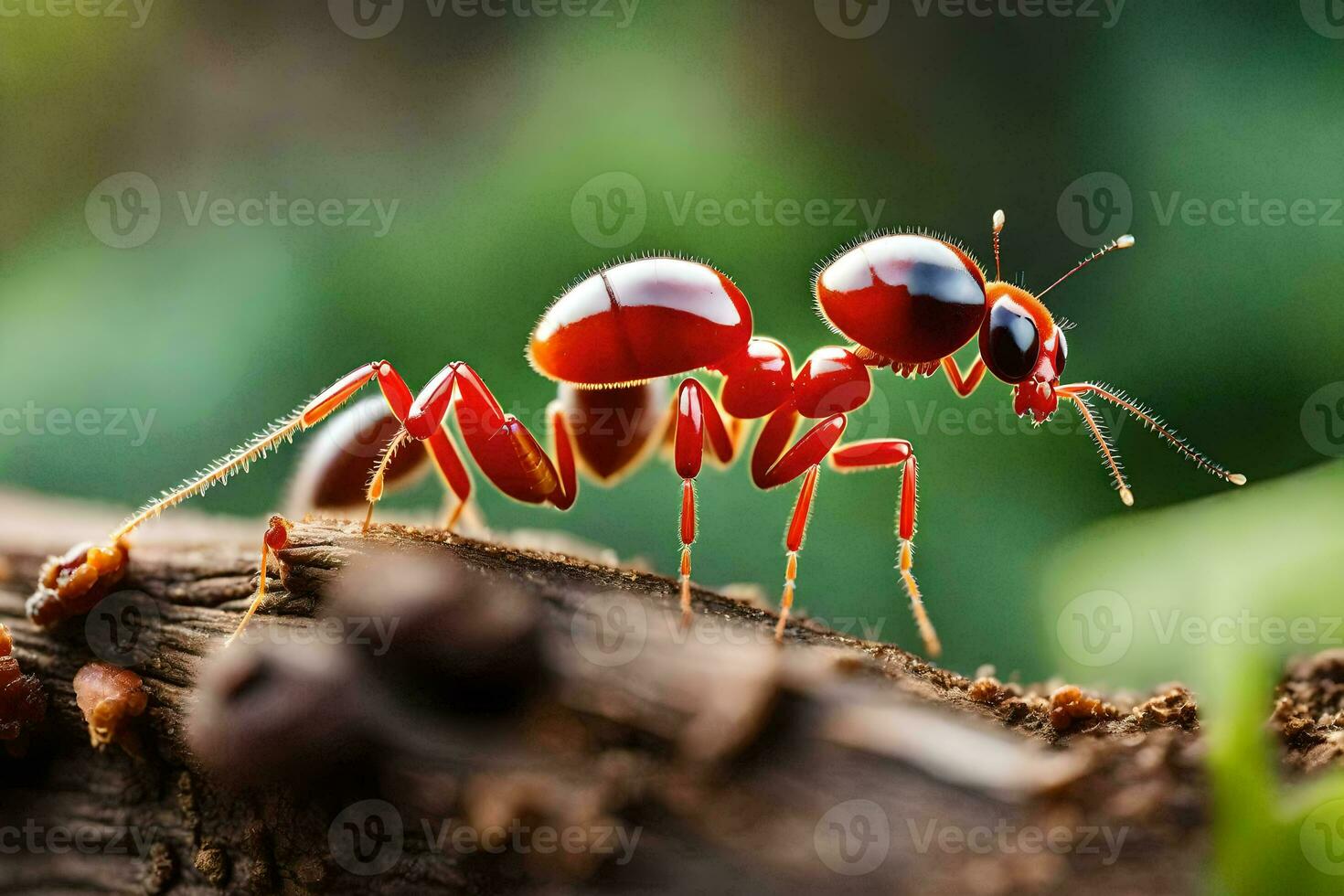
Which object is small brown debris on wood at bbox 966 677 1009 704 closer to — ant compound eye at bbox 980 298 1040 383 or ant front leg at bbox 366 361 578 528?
ant compound eye at bbox 980 298 1040 383

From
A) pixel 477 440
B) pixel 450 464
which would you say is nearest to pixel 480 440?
pixel 477 440

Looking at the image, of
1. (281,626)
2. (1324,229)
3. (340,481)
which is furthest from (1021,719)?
(1324,229)

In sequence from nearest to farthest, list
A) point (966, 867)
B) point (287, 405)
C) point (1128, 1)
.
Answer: point (966, 867), point (1128, 1), point (287, 405)

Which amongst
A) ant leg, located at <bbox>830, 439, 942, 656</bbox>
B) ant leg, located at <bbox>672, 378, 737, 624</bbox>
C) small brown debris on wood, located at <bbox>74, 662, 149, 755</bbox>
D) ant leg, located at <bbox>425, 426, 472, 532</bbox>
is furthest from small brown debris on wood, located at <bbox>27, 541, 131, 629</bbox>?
ant leg, located at <bbox>830, 439, 942, 656</bbox>

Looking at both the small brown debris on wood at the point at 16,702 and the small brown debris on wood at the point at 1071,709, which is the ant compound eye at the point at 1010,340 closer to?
the small brown debris on wood at the point at 1071,709

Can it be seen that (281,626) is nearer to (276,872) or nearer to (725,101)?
(276,872)
